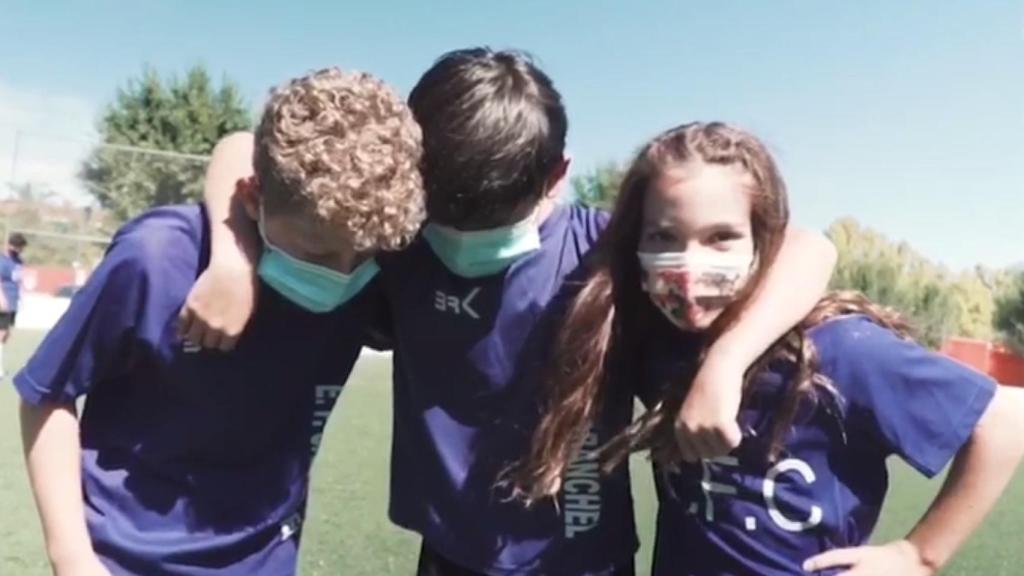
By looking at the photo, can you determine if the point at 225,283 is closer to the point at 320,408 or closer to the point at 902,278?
the point at 320,408

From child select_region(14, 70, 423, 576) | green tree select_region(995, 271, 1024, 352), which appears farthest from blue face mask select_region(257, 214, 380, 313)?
green tree select_region(995, 271, 1024, 352)

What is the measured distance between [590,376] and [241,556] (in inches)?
27.1

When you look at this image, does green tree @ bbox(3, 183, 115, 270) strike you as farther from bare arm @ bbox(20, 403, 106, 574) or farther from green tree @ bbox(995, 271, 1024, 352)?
green tree @ bbox(995, 271, 1024, 352)

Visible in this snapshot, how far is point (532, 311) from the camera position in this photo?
210cm

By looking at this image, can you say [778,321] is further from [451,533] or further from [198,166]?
[198,166]

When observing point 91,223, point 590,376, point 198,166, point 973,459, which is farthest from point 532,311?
point 91,223

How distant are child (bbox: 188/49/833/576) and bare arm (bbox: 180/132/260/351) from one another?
0.48 ft

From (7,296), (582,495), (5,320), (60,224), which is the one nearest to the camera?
(582,495)

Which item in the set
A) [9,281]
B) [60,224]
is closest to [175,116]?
[60,224]

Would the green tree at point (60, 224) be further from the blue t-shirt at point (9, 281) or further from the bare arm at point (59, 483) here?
the bare arm at point (59, 483)

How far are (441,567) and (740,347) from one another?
75 centimetres

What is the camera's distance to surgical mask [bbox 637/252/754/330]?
6.25 feet

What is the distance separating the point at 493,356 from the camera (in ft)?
6.86

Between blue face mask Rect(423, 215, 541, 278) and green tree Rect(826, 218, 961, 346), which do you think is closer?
blue face mask Rect(423, 215, 541, 278)
